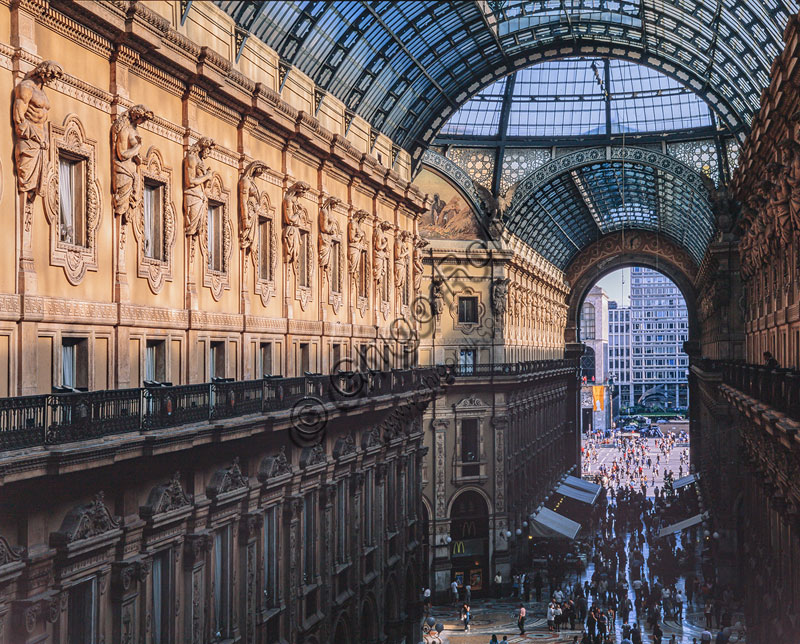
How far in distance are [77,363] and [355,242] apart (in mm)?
17445

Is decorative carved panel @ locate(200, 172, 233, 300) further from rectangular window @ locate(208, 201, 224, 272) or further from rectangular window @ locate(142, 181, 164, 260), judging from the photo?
rectangular window @ locate(142, 181, 164, 260)

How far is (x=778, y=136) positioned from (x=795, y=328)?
5084mm

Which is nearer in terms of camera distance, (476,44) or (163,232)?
(163,232)

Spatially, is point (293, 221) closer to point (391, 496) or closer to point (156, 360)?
point (156, 360)

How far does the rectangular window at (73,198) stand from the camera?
1666 centimetres

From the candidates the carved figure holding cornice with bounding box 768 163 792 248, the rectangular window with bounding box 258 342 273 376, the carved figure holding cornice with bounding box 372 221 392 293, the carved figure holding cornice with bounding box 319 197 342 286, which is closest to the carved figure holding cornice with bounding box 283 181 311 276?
the carved figure holding cornice with bounding box 319 197 342 286

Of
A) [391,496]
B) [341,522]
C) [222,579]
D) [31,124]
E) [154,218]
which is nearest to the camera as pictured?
[31,124]

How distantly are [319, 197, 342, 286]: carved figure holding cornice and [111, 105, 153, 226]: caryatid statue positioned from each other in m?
12.1

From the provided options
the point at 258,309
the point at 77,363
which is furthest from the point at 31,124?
the point at 258,309

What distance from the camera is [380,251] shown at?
37125mm

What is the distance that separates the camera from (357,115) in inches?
1398

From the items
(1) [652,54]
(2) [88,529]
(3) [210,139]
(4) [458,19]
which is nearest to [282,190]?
(3) [210,139]

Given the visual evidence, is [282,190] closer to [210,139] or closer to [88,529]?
[210,139]

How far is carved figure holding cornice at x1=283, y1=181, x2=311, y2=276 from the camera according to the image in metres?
27.2
